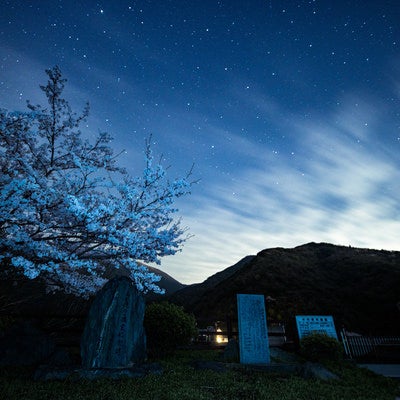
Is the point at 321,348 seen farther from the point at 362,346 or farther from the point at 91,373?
the point at 91,373

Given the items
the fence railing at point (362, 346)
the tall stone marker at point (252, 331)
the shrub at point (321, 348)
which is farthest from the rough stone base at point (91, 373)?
the fence railing at point (362, 346)

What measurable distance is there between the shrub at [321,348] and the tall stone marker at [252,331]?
2140mm

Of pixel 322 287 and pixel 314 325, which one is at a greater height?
pixel 322 287

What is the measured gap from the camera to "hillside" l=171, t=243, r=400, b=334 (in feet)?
89.4

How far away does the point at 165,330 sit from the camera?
32.4 feet

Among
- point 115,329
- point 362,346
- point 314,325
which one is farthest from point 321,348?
point 115,329

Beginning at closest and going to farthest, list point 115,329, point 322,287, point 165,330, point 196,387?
1. point 196,387
2. point 115,329
3. point 165,330
4. point 322,287

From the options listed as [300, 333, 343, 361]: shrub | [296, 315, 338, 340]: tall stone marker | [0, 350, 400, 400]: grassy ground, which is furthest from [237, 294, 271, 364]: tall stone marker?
[296, 315, 338, 340]: tall stone marker

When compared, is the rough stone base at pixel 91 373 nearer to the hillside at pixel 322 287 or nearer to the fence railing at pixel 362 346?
the fence railing at pixel 362 346

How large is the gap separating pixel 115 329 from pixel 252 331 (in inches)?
214

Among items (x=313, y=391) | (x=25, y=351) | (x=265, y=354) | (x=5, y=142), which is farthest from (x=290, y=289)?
(x=5, y=142)

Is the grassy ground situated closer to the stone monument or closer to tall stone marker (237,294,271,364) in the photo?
the stone monument

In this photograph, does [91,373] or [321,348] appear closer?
[91,373]

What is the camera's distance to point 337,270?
133 ft
